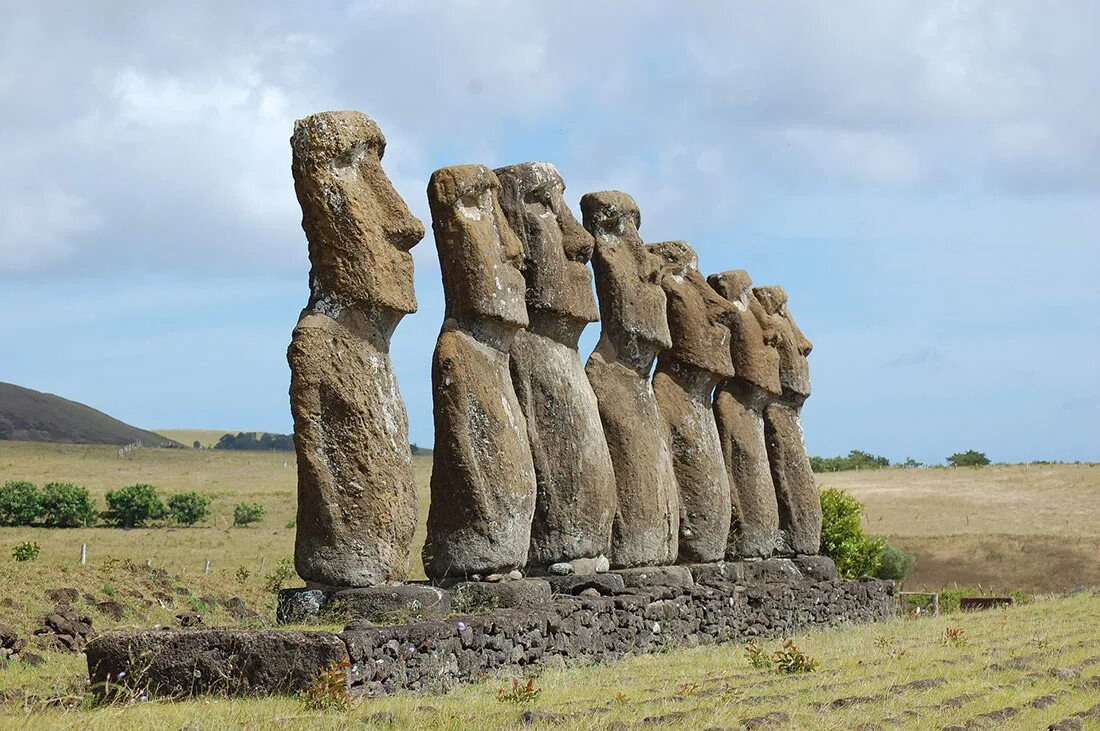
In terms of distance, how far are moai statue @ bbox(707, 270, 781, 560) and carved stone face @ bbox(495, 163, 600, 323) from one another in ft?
15.1

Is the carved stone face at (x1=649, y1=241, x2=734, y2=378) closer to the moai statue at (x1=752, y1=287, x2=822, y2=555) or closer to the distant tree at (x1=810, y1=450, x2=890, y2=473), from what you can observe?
the moai statue at (x1=752, y1=287, x2=822, y2=555)

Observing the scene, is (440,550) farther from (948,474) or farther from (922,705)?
(948,474)

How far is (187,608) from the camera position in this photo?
62.7ft

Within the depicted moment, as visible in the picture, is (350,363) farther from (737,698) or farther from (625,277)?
(625,277)

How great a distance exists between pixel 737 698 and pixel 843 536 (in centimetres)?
1905

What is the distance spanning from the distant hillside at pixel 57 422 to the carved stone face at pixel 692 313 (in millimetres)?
120863

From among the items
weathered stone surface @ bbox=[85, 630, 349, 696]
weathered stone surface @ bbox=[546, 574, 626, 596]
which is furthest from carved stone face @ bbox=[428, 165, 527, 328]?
weathered stone surface @ bbox=[85, 630, 349, 696]

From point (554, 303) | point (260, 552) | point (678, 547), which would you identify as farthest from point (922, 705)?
point (260, 552)

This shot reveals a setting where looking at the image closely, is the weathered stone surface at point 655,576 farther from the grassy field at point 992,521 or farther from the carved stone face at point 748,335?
the grassy field at point 992,521

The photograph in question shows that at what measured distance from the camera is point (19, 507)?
4725 cm

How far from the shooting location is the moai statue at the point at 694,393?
17.6 m

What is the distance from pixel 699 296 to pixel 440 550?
686 centimetres

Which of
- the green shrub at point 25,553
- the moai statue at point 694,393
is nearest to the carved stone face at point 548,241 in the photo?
the moai statue at point 694,393

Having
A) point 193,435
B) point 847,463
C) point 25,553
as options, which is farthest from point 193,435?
Result: point 25,553
